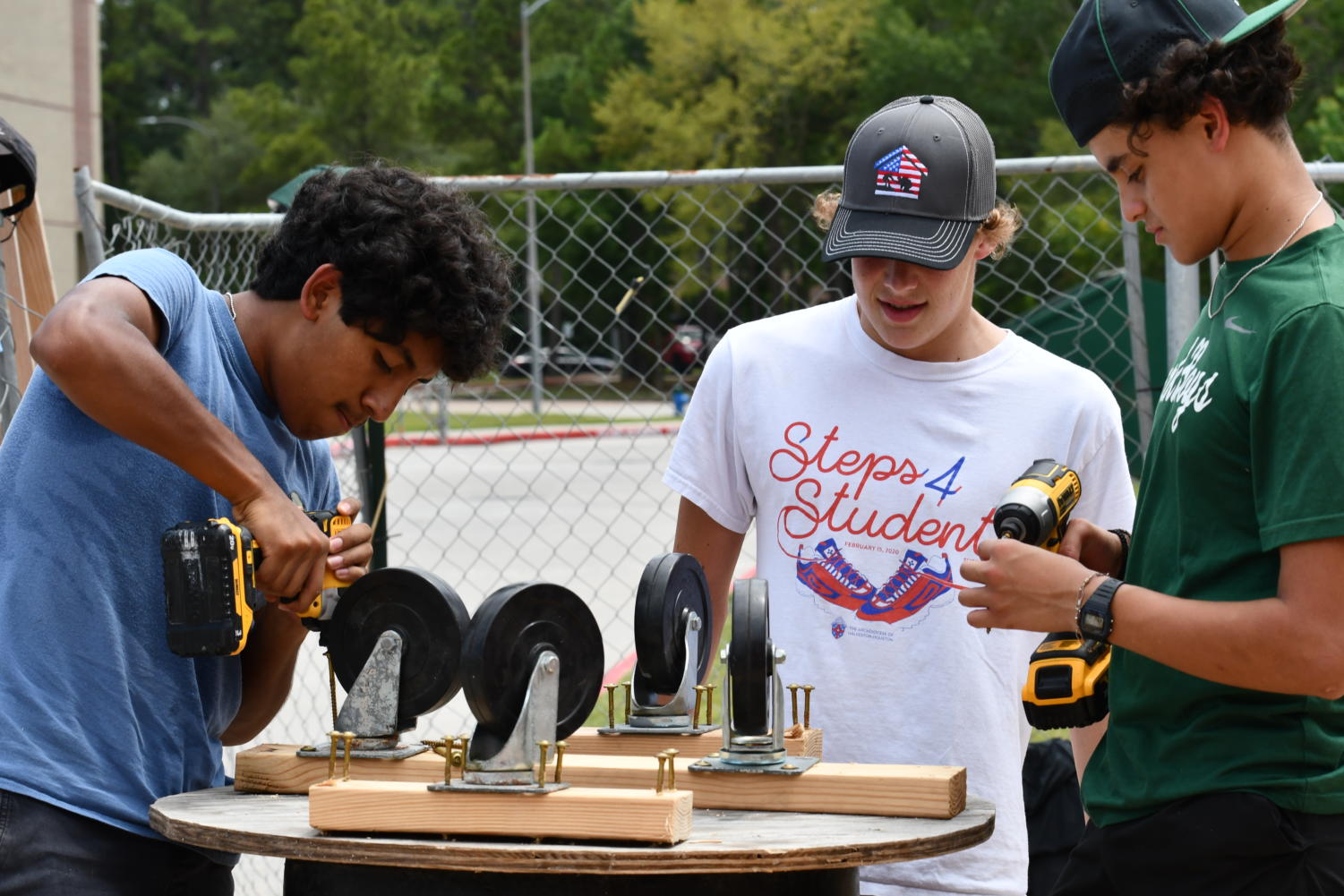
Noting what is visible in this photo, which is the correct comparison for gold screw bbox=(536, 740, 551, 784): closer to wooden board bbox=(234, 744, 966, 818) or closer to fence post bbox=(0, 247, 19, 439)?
wooden board bbox=(234, 744, 966, 818)

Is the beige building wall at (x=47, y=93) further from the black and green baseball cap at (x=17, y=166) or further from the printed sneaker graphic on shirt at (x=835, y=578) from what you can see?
the printed sneaker graphic on shirt at (x=835, y=578)

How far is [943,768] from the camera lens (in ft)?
7.04

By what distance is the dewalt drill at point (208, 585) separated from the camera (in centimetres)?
207

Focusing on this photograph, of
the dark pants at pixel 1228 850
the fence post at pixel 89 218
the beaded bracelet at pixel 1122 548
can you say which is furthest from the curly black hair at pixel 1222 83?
the fence post at pixel 89 218

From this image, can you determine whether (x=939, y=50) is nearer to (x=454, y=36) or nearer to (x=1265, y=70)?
(x=454, y=36)

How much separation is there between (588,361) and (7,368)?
4.23m

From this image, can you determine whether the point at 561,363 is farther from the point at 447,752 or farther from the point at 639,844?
the point at 639,844

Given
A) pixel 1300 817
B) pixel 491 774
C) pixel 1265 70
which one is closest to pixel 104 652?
pixel 491 774

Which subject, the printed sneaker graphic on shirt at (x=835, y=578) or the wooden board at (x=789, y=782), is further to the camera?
the printed sneaker graphic on shirt at (x=835, y=578)

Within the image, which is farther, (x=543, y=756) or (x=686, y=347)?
(x=686, y=347)

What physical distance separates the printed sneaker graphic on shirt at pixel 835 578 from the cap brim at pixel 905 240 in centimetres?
58

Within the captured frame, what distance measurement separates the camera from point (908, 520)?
271 centimetres

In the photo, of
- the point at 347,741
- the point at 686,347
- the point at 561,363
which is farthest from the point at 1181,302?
the point at 561,363

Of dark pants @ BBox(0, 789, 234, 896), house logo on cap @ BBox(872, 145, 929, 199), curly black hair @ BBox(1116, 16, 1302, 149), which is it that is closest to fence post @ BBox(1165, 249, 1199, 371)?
house logo on cap @ BBox(872, 145, 929, 199)
